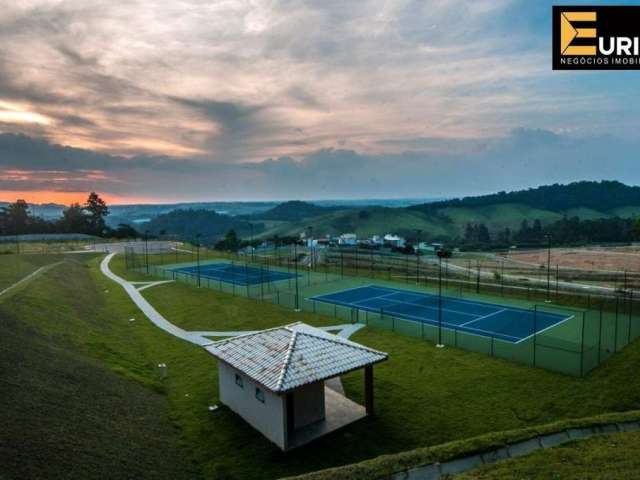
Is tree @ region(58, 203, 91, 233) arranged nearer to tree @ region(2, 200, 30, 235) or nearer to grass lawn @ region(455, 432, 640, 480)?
tree @ region(2, 200, 30, 235)

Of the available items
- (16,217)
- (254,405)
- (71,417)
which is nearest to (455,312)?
(254,405)

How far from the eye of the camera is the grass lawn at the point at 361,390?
51.6 ft

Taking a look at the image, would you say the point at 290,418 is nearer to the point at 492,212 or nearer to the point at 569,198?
the point at 492,212

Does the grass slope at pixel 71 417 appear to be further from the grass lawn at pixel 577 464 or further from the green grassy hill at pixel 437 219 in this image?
the green grassy hill at pixel 437 219

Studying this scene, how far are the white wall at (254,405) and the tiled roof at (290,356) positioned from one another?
65 cm

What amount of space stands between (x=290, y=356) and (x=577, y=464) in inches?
376

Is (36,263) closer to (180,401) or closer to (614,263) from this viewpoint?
(180,401)

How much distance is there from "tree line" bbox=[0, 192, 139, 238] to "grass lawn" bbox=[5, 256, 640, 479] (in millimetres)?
97202

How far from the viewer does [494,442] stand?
44.3ft

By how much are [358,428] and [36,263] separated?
54763mm

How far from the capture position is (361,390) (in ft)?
67.6

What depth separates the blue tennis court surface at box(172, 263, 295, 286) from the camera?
178 feet

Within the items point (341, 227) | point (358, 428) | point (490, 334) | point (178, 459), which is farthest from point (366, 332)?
point (341, 227)

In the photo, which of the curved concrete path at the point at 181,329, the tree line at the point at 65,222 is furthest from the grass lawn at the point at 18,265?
the tree line at the point at 65,222
